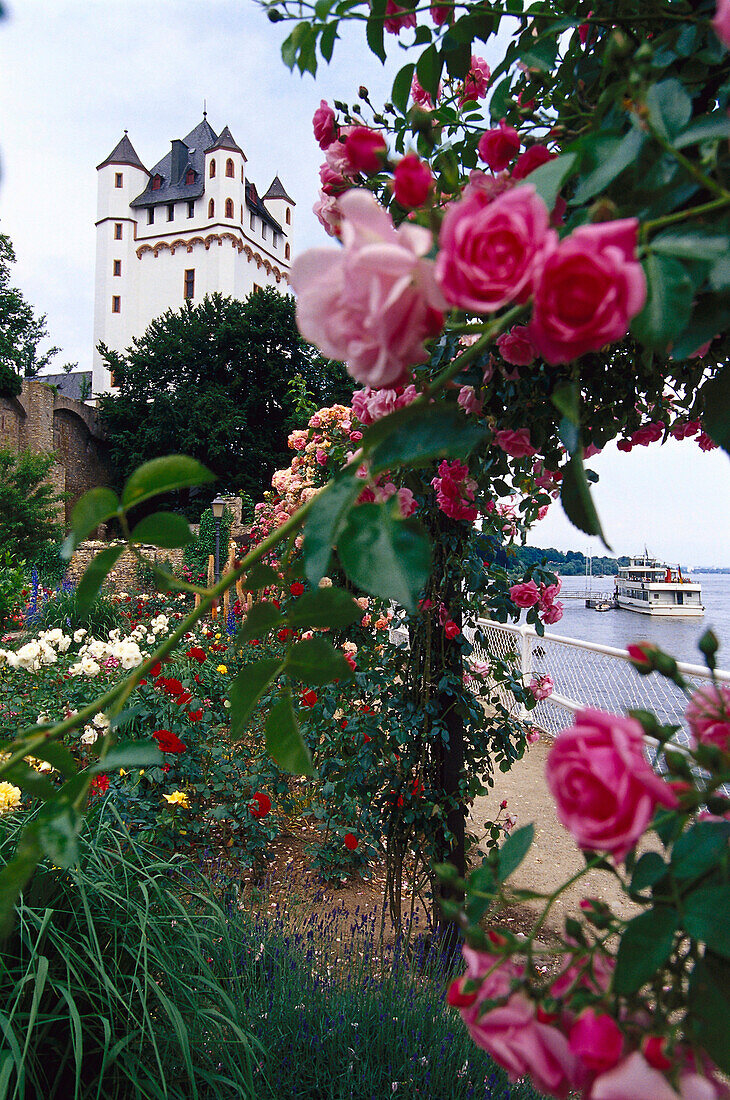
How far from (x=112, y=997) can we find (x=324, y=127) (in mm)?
1584

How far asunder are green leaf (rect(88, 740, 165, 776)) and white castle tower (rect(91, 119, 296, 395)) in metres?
23.5

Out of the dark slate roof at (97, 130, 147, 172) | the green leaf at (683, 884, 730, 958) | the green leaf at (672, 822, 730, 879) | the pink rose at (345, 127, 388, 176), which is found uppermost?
the dark slate roof at (97, 130, 147, 172)

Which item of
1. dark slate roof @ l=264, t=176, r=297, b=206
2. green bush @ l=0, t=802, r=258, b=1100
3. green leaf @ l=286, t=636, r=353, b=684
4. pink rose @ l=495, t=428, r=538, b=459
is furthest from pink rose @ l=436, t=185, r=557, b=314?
dark slate roof @ l=264, t=176, r=297, b=206

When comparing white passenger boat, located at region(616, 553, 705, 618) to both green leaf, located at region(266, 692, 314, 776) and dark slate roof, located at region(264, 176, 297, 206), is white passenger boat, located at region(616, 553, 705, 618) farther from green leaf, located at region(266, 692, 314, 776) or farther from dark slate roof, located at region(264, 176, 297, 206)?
dark slate roof, located at region(264, 176, 297, 206)

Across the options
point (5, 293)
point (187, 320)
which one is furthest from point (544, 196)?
point (5, 293)

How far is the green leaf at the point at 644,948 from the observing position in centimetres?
28

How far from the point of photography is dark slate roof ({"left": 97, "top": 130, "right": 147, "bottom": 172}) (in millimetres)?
22734

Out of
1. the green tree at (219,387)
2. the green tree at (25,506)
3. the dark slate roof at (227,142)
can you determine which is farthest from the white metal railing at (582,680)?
the dark slate roof at (227,142)

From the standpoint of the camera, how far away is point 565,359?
0.29 m

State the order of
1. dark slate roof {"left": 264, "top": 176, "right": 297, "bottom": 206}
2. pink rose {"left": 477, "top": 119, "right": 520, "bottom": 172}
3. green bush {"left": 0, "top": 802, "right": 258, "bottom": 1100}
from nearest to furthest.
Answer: pink rose {"left": 477, "top": 119, "right": 520, "bottom": 172}, green bush {"left": 0, "top": 802, "right": 258, "bottom": 1100}, dark slate roof {"left": 264, "top": 176, "right": 297, "bottom": 206}

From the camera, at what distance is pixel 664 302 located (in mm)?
291

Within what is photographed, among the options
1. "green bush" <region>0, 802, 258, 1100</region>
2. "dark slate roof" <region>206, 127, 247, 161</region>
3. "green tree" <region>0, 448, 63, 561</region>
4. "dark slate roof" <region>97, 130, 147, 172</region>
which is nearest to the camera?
"green bush" <region>0, 802, 258, 1100</region>

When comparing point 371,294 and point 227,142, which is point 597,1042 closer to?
point 371,294

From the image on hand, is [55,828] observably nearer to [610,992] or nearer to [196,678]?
[610,992]
